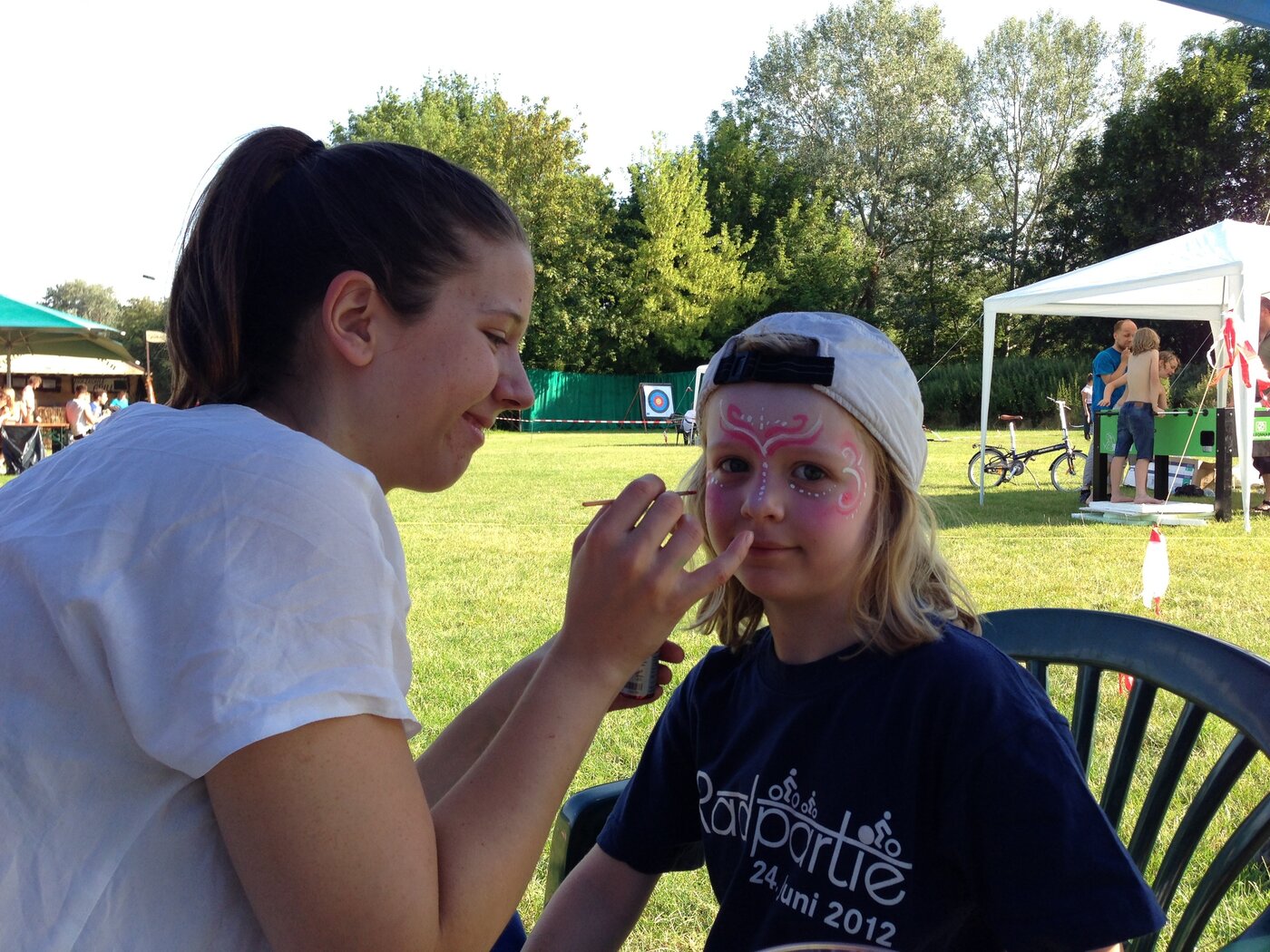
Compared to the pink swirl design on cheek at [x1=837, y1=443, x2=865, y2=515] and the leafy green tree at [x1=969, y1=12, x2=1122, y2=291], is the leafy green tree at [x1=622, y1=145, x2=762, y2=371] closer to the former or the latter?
the leafy green tree at [x1=969, y1=12, x2=1122, y2=291]

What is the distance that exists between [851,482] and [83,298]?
88.3 m

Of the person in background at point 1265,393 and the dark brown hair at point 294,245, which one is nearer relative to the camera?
the dark brown hair at point 294,245

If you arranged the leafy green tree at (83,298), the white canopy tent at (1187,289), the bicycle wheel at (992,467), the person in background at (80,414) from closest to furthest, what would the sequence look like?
the white canopy tent at (1187,289) → the bicycle wheel at (992,467) → the person in background at (80,414) → the leafy green tree at (83,298)

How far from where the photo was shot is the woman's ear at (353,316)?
3.95 ft

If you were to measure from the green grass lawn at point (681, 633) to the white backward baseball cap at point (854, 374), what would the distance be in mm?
1274

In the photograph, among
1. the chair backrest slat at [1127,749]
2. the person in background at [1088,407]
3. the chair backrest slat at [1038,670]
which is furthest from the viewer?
the person in background at [1088,407]

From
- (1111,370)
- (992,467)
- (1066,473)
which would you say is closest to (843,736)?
(1111,370)

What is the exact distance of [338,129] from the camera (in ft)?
143

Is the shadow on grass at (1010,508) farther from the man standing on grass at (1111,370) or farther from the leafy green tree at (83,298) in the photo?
the leafy green tree at (83,298)

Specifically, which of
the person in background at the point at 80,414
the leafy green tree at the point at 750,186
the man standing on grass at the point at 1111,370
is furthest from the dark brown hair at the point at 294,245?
the leafy green tree at the point at 750,186

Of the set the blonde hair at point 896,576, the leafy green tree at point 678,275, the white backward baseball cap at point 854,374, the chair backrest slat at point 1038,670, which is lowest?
the chair backrest slat at point 1038,670

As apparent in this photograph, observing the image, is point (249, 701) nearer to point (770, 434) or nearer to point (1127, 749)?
point (770, 434)

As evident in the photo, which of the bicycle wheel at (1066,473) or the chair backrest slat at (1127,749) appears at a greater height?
the chair backrest slat at (1127,749)

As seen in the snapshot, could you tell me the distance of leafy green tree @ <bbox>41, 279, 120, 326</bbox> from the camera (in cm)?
7606
